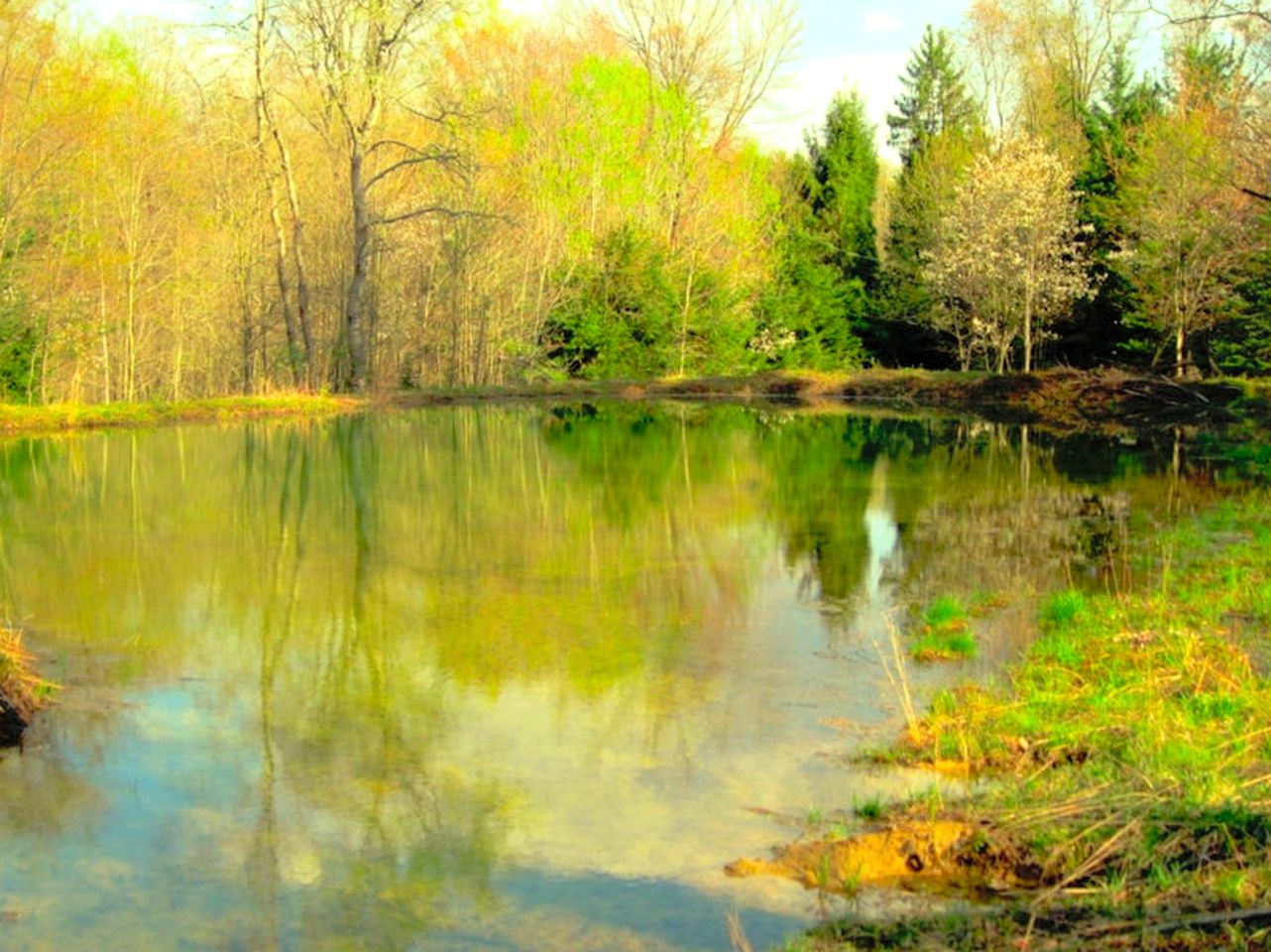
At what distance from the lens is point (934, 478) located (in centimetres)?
1694

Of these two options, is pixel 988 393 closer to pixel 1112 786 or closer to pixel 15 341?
pixel 15 341

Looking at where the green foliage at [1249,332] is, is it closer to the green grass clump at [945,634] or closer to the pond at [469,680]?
the pond at [469,680]

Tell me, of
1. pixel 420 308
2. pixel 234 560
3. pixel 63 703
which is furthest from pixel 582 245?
pixel 63 703

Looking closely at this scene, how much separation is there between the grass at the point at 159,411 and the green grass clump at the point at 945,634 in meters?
17.9

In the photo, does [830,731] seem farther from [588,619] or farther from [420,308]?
[420,308]

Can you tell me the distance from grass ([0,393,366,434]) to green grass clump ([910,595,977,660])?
17.9 meters

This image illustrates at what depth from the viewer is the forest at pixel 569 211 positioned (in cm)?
2595

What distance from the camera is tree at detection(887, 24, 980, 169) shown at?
48.5 meters

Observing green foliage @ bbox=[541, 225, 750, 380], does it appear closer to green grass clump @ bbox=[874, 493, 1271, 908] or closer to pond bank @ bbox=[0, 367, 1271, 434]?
pond bank @ bbox=[0, 367, 1271, 434]

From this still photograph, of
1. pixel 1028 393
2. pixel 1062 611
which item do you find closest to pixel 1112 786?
pixel 1062 611

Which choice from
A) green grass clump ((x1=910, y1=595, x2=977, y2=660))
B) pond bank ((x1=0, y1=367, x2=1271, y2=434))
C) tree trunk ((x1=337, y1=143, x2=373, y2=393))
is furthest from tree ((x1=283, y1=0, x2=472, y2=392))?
green grass clump ((x1=910, y1=595, x2=977, y2=660))

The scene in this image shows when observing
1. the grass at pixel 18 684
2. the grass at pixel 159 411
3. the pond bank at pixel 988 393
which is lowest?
the grass at pixel 18 684

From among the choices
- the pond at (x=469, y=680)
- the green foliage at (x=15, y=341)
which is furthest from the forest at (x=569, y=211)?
the pond at (x=469, y=680)

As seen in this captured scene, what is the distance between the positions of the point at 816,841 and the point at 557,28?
42003mm
